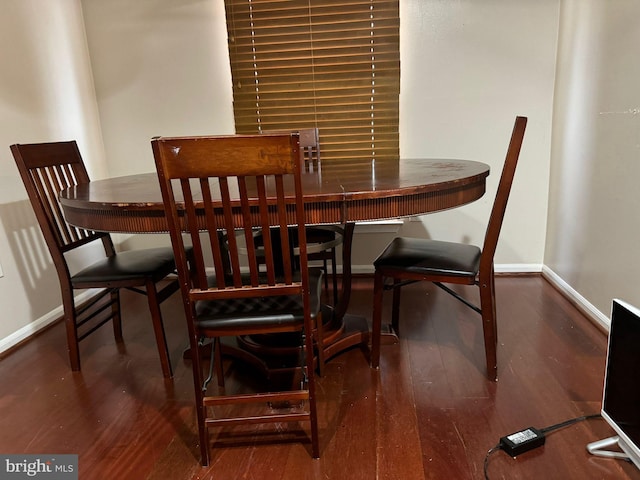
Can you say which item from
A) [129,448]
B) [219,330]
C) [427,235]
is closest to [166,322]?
[129,448]

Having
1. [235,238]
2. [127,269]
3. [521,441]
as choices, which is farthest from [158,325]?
[521,441]

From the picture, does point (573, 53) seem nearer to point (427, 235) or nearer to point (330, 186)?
point (427, 235)

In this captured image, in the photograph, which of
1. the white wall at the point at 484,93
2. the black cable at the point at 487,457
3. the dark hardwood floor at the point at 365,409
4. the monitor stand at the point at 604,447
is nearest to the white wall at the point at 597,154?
the white wall at the point at 484,93

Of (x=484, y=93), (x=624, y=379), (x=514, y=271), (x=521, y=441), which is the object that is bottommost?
(x=514, y=271)

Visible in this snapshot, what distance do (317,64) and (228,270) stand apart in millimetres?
1422

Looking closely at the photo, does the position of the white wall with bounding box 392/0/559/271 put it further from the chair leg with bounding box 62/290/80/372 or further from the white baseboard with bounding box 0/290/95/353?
the white baseboard with bounding box 0/290/95/353

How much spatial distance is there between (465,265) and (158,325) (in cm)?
125

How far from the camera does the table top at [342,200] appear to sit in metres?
1.36

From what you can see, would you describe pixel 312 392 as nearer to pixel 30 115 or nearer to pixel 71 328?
pixel 71 328

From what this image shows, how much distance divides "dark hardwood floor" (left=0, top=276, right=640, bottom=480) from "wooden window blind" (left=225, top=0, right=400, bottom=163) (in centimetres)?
127

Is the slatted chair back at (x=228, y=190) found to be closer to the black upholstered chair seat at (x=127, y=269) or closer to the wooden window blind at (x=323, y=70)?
the black upholstered chair seat at (x=127, y=269)

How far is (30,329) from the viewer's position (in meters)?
2.32

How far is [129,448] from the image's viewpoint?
1.46 metres

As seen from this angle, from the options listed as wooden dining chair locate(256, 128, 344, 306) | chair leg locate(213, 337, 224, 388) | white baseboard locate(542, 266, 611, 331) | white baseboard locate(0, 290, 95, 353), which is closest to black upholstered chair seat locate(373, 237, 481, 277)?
wooden dining chair locate(256, 128, 344, 306)
